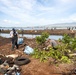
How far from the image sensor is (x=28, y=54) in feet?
50.3

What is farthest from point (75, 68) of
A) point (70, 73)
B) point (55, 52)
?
point (55, 52)

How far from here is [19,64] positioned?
496 inches

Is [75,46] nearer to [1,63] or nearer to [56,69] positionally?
[56,69]

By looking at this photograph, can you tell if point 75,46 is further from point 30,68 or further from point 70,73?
point 30,68

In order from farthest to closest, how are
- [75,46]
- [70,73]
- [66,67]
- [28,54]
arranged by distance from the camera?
[28,54], [66,67], [70,73], [75,46]

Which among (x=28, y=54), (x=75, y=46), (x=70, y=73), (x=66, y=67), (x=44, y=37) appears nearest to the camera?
(x=75, y=46)

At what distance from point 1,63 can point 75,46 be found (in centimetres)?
615

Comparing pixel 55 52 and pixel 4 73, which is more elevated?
pixel 55 52

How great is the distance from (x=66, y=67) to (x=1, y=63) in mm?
4730

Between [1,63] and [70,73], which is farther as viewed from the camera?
[1,63]

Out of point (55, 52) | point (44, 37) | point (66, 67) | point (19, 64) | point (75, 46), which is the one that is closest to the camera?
point (55, 52)

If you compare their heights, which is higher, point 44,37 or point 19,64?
point 44,37

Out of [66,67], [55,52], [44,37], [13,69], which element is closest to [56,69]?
[66,67]

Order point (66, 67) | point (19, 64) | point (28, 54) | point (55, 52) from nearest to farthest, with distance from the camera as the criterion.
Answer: point (55, 52)
point (66, 67)
point (19, 64)
point (28, 54)
